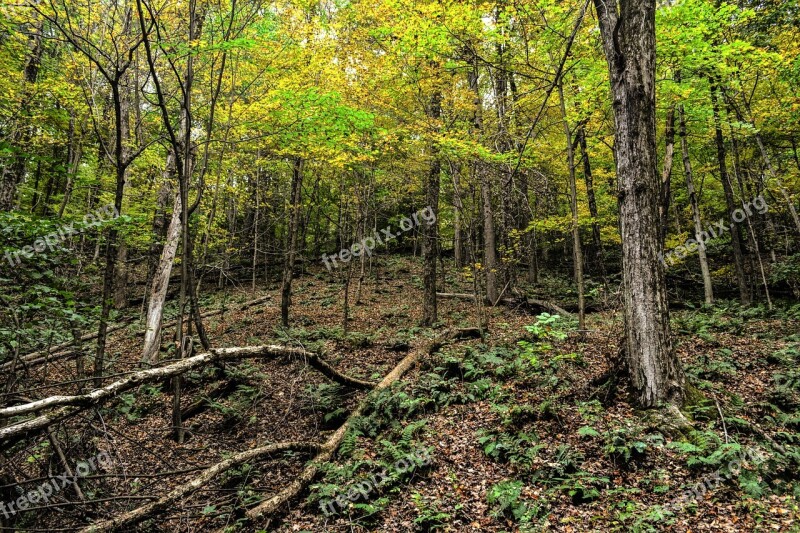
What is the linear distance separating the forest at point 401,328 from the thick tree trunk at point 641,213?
31mm

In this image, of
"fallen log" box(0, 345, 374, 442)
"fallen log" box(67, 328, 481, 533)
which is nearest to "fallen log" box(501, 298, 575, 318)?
"fallen log" box(67, 328, 481, 533)

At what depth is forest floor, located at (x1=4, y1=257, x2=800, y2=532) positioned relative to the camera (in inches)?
163

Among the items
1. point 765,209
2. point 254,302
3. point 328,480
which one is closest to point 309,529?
point 328,480

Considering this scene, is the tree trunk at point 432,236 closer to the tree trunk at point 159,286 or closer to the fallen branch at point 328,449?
the fallen branch at point 328,449

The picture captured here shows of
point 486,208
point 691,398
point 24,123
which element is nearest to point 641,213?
point 691,398

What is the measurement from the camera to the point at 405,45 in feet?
30.9

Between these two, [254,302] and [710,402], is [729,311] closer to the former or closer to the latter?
[710,402]

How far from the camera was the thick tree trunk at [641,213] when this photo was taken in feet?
17.3

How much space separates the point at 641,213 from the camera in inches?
211

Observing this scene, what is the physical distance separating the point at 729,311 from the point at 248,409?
47.5 feet

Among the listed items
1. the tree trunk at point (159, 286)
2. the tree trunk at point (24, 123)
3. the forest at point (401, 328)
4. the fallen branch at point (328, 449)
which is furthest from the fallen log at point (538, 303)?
the tree trunk at point (24, 123)

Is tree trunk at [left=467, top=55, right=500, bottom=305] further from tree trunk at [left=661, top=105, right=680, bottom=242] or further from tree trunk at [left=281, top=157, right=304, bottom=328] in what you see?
tree trunk at [left=281, top=157, right=304, bottom=328]

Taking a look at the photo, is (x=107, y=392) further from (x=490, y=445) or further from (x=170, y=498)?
(x=490, y=445)

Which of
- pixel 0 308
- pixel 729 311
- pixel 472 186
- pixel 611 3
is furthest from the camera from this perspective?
pixel 729 311
